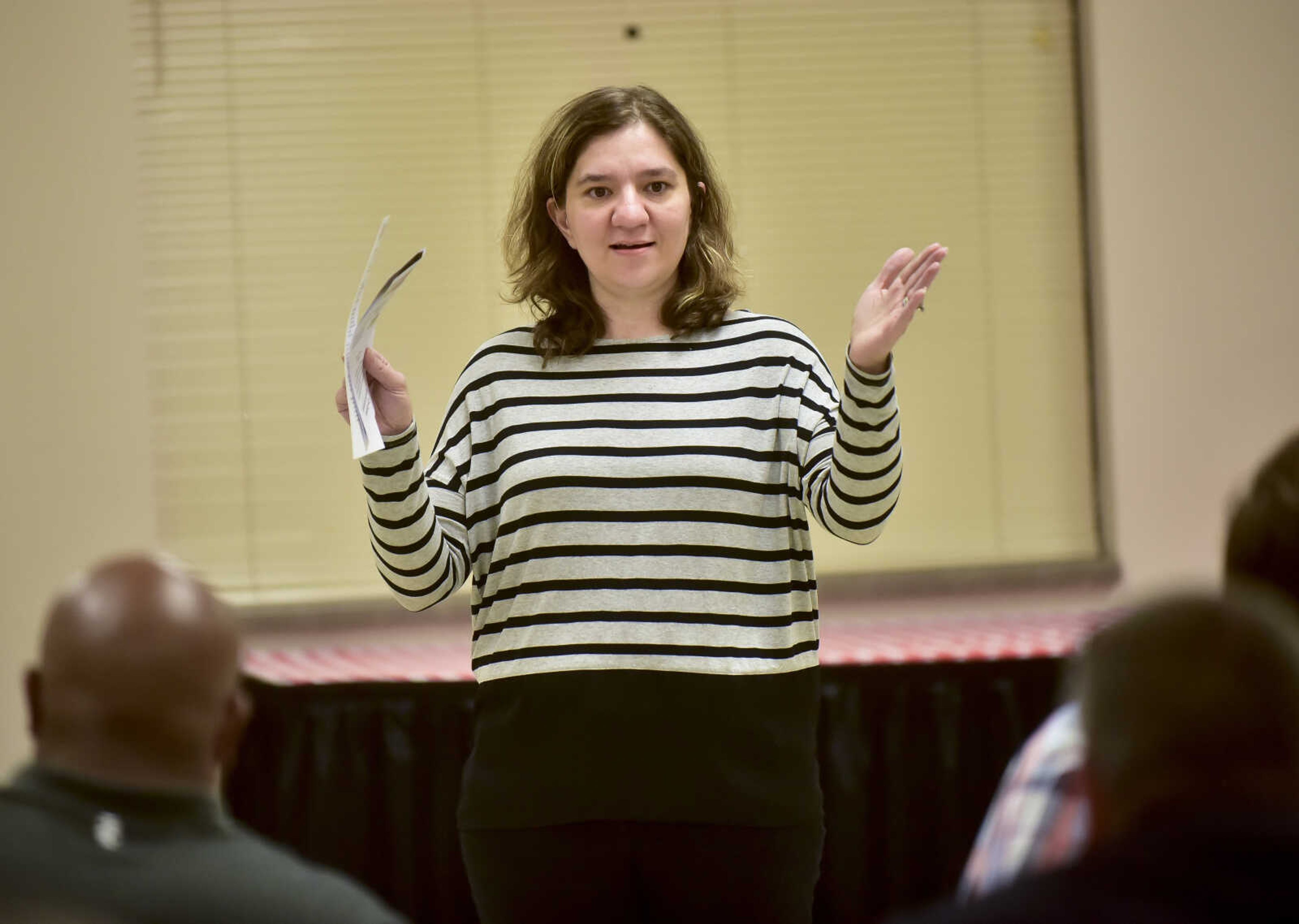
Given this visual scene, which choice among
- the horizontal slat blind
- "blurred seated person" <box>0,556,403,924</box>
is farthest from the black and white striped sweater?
the horizontal slat blind

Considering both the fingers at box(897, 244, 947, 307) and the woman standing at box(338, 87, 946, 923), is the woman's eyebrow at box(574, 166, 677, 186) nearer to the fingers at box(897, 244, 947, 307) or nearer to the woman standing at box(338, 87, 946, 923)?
the woman standing at box(338, 87, 946, 923)

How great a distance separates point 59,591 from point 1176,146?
3514mm

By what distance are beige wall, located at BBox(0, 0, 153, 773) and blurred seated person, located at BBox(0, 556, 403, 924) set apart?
9.68 feet

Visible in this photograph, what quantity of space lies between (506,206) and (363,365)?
2.24m

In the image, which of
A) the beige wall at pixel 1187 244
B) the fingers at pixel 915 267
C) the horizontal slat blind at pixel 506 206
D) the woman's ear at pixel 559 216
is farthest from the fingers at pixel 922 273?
the beige wall at pixel 1187 244

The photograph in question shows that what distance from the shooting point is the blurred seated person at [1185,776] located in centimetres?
61

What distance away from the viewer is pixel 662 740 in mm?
1488

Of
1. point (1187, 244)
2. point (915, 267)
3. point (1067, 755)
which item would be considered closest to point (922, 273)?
point (915, 267)

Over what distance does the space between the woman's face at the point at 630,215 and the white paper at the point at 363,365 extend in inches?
8.4

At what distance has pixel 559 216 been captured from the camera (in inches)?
67.6

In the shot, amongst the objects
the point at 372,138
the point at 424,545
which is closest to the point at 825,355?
the point at 372,138

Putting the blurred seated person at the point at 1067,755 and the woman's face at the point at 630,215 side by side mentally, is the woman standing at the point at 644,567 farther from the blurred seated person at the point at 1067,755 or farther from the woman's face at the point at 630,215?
the blurred seated person at the point at 1067,755

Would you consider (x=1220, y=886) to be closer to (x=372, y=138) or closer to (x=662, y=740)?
(x=662, y=740)

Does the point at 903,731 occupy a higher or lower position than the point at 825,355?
lower
